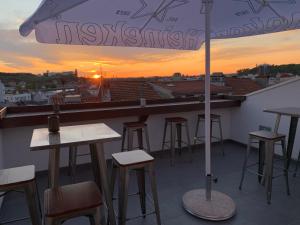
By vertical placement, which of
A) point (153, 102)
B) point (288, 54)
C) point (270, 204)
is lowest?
point (270, 204)

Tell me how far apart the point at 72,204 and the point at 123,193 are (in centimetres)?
51

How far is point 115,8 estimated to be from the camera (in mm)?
2029

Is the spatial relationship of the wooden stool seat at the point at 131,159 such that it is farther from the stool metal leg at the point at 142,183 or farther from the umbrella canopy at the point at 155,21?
the umbrella canopy at the point at 155,21

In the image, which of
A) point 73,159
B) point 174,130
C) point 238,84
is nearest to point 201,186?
point 174,130

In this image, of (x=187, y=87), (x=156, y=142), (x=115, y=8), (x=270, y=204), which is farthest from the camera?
(x=187, y=87)

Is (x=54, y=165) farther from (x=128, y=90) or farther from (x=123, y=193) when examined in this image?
(x=128, y=90)

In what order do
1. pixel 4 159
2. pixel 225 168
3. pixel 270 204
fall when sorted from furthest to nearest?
pixel 225 168
pixel 4 159
pixel 270 204

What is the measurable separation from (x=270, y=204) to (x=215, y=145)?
2194 millimetres

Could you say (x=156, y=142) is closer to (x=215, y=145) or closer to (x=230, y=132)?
(x=215, y=145)

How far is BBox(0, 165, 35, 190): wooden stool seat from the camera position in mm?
1532

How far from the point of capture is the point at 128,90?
4.65 meters

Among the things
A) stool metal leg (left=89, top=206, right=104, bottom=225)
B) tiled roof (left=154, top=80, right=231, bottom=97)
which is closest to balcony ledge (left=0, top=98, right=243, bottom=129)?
tiled roof (left=154, top=80, right=231, bottom=97)

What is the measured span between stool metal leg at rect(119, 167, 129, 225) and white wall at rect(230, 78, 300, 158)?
2.99 meters

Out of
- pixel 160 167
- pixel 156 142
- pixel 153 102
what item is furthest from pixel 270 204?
pixel 153 102
